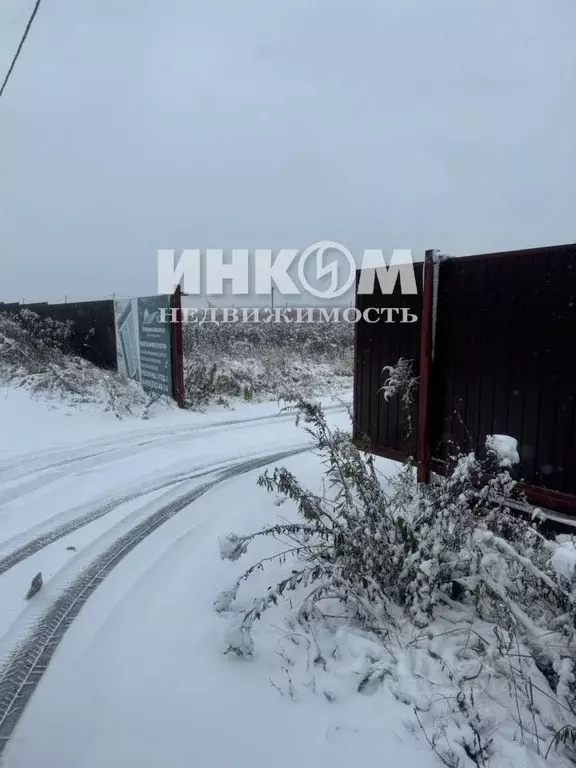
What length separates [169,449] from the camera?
6.15 m

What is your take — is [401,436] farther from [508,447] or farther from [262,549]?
[508,447]

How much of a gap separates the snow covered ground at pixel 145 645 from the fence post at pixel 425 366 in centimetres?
123

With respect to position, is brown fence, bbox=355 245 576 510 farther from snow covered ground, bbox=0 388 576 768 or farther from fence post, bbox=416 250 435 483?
snow covered ground, bbox=0 388 576 768

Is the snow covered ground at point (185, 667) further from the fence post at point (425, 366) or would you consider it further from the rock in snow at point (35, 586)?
the fence post at point (425, 366)

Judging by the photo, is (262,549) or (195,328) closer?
(262,549)

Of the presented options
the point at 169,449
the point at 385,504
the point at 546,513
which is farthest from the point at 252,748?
the point at 169,449

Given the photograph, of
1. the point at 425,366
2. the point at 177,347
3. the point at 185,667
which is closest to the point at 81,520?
the point at 185,667

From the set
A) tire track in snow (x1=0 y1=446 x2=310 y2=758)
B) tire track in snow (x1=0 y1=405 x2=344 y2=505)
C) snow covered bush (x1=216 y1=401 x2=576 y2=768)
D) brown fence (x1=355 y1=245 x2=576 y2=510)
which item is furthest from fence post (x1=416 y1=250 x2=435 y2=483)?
tire track in snow (x1=0 y1=405 x2=344 y2=505)

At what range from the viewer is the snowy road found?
222 cm

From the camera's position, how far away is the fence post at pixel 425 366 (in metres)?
3.85

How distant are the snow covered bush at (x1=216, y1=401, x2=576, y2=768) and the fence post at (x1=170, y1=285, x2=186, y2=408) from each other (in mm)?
5954

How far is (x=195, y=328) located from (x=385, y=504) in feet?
41.6

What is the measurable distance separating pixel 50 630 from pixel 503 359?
3092 mm

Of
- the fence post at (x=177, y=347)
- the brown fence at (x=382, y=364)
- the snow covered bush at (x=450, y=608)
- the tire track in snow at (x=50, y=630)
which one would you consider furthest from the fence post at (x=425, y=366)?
the fence post at (x=177, y=347)
